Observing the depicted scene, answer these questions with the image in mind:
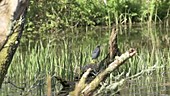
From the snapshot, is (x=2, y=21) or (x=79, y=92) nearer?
(x=2, y=21)

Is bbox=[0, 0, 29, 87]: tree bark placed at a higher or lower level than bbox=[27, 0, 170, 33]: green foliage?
higher

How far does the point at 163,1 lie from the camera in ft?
79.5

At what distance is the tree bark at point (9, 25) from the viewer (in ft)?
6.42

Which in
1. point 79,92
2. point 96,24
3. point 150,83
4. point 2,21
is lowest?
point 96,24

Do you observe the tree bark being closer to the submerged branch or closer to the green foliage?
the submerged branch

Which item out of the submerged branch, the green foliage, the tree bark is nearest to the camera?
the tree bark

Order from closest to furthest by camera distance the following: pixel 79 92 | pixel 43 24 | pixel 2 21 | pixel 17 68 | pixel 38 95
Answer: pixel 2 21, pixel 79 92, pixel 38 95, pixel 17 68, pixel 43 24

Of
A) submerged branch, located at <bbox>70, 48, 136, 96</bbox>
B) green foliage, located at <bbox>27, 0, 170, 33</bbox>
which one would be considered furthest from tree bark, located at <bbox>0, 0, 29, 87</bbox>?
green foliage, located at <bbox>27, 0, 170, 33</bbox>

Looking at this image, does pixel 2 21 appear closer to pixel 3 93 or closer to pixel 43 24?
pixel 3 93

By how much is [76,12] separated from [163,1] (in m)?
4.58

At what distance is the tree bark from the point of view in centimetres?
196

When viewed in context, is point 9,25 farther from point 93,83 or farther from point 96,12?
point 96,12

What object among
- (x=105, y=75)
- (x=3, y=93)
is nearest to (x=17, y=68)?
(x=3, y=93)

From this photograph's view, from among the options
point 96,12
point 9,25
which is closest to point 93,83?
point 9,25
